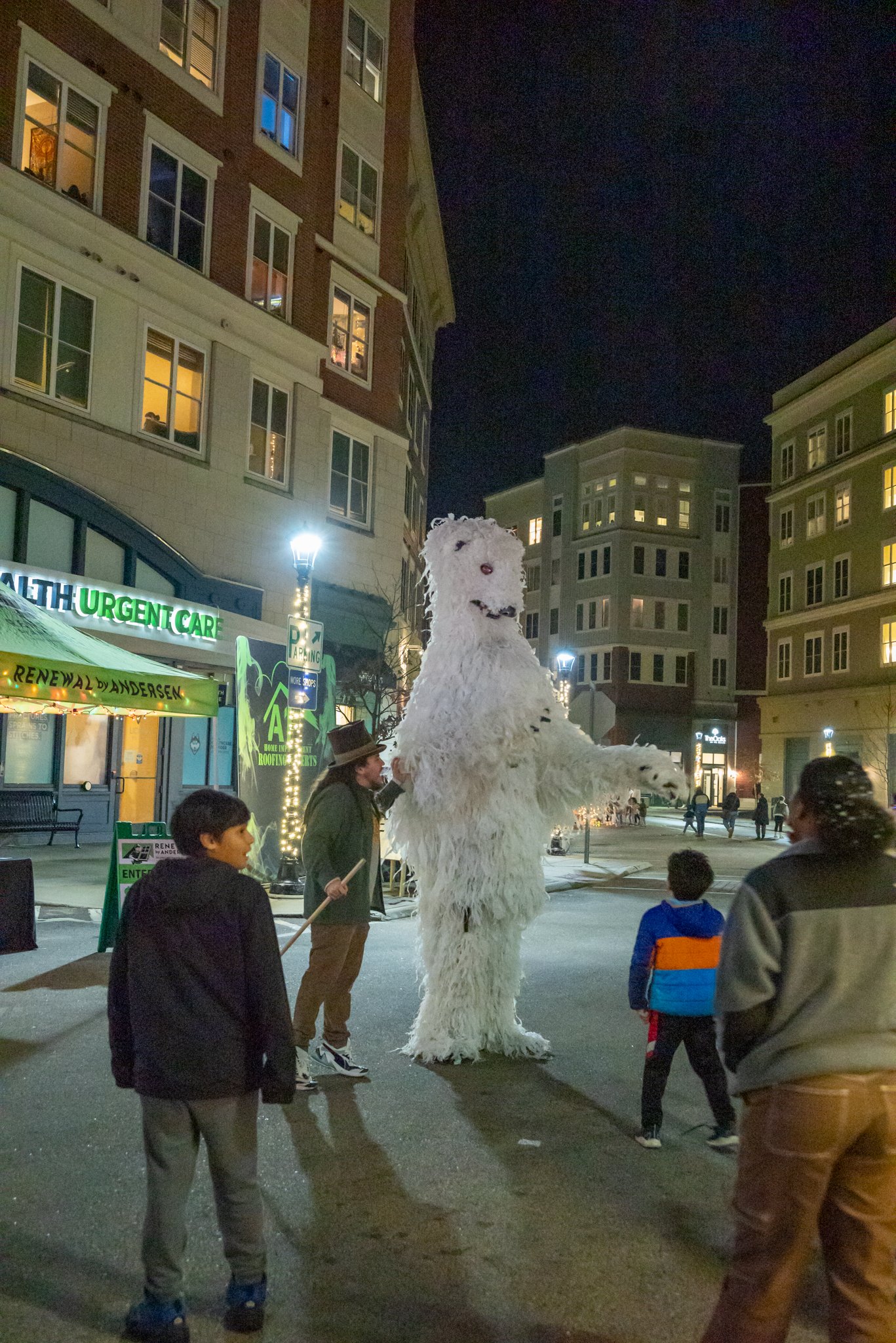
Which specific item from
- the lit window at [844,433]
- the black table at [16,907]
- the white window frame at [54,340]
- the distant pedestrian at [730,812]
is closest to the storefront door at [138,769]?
the white window frame at [54,340]

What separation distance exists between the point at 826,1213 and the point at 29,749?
15550 mm

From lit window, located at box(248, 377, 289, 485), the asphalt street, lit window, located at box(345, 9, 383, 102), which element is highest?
lit window, located at box(345, 9, 383, 102)

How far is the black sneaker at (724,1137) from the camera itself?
4805 millimetres

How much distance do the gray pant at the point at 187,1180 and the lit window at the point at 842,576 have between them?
4176 centimetres

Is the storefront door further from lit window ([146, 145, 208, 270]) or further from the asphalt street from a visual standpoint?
the asphalt street

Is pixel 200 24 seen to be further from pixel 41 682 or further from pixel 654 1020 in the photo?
pixel 654 1020

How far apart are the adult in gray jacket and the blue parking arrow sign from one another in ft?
34.7

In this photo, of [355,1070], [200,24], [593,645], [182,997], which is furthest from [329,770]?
[593,645]

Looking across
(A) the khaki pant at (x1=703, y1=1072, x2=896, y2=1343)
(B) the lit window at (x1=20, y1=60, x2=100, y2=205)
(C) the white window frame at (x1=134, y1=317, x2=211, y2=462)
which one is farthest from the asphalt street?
(B) the lit window at (x1=20, y1=60, x2=100, y2=205)

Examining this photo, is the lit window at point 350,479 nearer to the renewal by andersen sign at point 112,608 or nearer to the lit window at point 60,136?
the renewal by andersen sign at point 112,608

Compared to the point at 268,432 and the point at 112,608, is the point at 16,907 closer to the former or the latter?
the point at 112,608

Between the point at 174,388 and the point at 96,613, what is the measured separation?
4.42m

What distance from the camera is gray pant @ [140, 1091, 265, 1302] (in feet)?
10.1

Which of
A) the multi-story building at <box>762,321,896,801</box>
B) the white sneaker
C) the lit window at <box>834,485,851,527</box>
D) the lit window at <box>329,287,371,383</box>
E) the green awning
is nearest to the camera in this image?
the white sneaker
